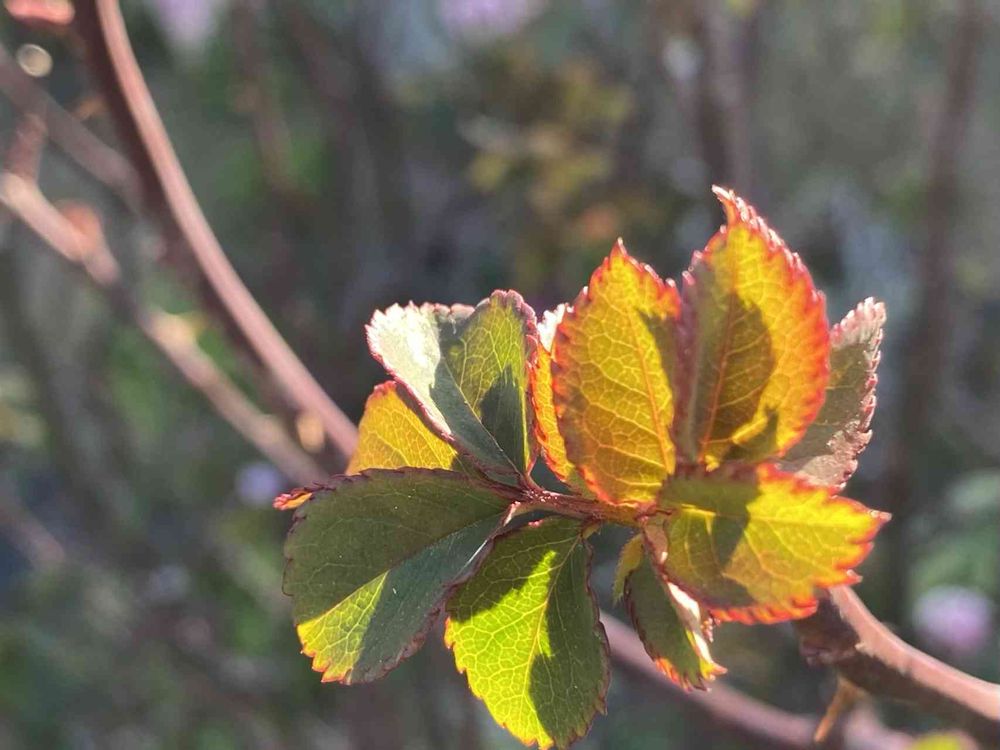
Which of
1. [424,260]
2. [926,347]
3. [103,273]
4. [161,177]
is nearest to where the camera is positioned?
[161,177]

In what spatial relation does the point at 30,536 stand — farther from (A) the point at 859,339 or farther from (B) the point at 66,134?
(A) the point at 859,339

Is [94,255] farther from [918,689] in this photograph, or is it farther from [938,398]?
[938,398]

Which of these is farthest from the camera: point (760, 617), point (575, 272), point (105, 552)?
point (105, 552)

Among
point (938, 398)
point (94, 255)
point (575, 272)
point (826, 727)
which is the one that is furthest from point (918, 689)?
point (938, 398)

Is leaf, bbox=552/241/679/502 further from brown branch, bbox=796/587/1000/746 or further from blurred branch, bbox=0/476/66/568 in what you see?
blurred branch, bbox=0/476/66/568

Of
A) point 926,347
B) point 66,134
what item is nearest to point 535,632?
point 66,134

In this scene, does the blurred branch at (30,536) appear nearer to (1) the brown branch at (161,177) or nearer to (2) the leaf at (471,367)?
(1) the brown branch at (161,177)

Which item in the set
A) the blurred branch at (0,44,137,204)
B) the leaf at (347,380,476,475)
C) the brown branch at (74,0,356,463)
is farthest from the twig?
the blurred branch at (0,44,137,204)
